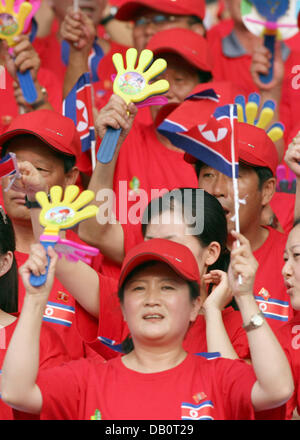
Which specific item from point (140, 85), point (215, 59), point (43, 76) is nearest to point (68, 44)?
point (43, 76)

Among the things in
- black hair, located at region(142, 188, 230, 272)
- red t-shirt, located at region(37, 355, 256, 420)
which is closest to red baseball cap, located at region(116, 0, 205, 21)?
black hair, located at region(142, 188, 230, 272)

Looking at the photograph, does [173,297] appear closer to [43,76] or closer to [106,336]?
[106,336]

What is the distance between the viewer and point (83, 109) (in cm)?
423

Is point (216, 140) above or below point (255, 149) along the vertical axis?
below

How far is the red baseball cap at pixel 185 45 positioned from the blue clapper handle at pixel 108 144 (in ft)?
3.51

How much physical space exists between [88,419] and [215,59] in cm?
326

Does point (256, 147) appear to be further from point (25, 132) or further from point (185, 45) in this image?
point (25, 132)

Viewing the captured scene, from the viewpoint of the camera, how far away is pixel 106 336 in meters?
3.20

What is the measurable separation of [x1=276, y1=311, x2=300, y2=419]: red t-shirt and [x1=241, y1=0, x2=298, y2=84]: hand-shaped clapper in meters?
1.85

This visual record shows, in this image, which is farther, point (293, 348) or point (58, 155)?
point (58, 155)

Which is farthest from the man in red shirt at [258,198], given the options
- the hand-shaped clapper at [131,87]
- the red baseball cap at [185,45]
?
the red baseball cap at [185,45]

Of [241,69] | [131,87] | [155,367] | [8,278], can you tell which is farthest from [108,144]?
[241,69]

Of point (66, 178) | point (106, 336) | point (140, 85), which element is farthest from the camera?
point (66, 178)

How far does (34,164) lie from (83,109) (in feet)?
1.56
